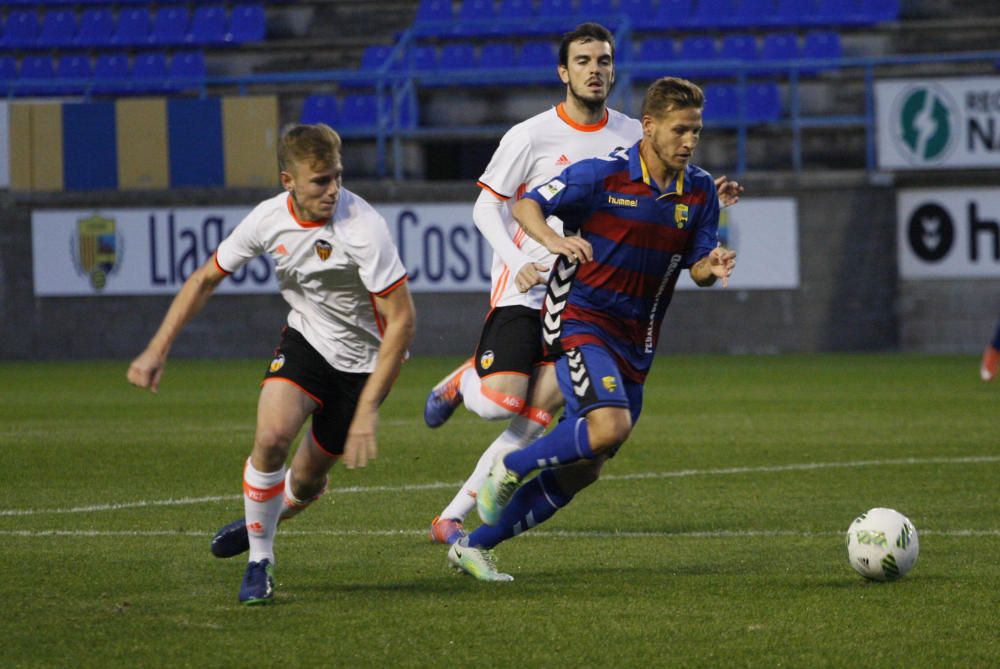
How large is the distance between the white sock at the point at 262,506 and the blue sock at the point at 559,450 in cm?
84

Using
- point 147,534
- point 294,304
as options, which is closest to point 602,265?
point 294,304

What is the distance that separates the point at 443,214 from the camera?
1962 centimetres

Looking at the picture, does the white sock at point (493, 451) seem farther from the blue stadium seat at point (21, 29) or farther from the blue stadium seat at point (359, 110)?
the blue stadium seat at point (21, 29)

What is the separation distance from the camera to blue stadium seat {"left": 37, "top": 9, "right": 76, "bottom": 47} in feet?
79.5

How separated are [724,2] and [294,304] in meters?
18.1

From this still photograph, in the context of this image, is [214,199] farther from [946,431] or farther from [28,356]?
[946,431]

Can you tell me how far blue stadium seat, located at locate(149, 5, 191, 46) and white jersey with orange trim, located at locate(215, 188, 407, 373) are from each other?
18.7 meters

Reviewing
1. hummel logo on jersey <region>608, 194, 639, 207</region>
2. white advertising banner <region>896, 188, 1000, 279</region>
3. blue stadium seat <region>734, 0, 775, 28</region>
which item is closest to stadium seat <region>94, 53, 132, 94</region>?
blue stadium seat <region>734, 0, 775, 28</region>

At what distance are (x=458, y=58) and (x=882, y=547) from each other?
1757cm

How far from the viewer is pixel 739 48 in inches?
878

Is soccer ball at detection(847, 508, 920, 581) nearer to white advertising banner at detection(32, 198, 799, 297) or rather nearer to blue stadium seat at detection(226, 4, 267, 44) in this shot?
white advertising banner at detection(32, 198, 799, 297)

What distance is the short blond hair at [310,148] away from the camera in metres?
5.47

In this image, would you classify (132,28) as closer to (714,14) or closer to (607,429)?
(714,14)

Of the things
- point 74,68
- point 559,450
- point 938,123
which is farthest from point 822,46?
point 559,450
